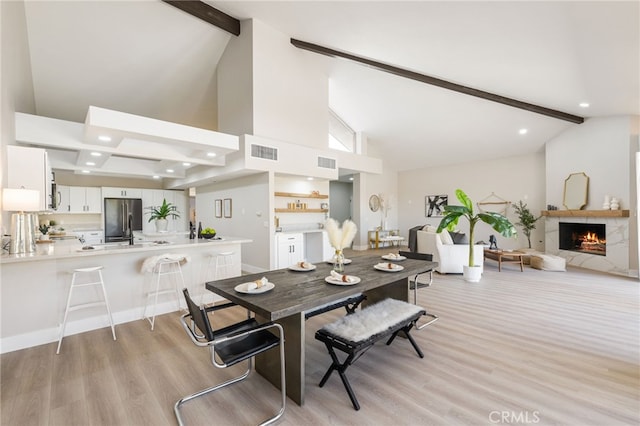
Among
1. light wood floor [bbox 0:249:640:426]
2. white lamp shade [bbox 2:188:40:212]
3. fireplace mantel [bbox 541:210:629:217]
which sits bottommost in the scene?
light wood floor [bbox 0:249:640:426]

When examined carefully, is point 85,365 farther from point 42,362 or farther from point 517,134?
point 517,134

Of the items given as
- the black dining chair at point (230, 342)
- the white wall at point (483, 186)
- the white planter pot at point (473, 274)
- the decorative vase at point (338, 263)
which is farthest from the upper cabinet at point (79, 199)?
the white wall at point (483, 186)

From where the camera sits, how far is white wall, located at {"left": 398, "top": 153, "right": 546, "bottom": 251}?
319 inches

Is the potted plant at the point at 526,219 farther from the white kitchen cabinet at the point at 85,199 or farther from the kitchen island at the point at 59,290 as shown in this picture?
the white kitchen cabinet at the point at 85,199

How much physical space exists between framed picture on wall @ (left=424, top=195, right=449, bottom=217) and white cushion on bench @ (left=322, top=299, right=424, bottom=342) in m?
7.91

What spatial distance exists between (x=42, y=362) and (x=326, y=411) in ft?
8.58

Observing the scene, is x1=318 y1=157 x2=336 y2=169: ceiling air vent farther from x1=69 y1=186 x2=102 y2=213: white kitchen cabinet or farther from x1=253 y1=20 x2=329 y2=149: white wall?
x1=69 y1=186 x2=102 y2=213: white kitchen cabinet

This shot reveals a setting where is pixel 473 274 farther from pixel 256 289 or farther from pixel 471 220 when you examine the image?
pixel 256 289

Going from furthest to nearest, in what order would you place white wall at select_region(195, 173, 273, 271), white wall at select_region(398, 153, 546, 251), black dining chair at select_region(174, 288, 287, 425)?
white wall at select_region(398, 153, 546, 251) < white wall at select_region(195, 173, 273, 271) < black dining chair at select_region(174, 288, 287, 425)

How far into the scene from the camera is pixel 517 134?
7441 mm

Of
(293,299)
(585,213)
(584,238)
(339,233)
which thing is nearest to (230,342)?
(293,299)

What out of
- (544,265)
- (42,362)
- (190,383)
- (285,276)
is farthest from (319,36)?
(544,265)

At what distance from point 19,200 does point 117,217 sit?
5626 millimetres

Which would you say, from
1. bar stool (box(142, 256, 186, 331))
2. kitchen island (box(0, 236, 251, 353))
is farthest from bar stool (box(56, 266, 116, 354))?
bar stool (box(142, 256, 186, 331))
